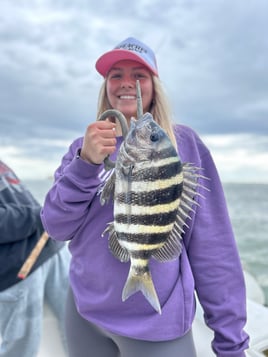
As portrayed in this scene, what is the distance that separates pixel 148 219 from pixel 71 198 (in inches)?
13.5

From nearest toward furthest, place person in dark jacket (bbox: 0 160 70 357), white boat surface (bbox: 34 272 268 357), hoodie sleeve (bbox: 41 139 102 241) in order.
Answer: hoodie sleeve (bbox: 41 139 102 241) → white boat surface (bbox: 34 272 268 357) → person in dark jacket (bbox: 0 160 70 357)

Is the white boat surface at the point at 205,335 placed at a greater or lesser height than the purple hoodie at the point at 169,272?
lesser

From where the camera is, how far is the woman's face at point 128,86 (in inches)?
54.8

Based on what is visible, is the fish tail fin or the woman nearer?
the fish tail fin

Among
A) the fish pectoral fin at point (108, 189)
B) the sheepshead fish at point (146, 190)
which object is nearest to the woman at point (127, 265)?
the fish pectoral fin at point (108, 189)

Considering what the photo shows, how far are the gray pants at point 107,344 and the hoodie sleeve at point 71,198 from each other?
428 mm

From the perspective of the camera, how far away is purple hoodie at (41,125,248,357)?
1.24m

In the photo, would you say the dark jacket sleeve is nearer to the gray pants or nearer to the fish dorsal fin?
the gray pants

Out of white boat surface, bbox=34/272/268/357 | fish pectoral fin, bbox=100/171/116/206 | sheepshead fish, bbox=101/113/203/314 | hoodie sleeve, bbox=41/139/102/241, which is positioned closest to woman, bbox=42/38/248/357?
Answer: hoodie sleeve, bbox=41/139/102/241

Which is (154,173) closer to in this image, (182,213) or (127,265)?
(182,213)

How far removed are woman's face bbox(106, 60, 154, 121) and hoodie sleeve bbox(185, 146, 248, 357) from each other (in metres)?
0.49

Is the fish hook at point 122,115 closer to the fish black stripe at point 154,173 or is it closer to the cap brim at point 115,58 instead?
the fish black stripe at point 154,173

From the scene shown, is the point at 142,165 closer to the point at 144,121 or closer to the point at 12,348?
the point at 144,121

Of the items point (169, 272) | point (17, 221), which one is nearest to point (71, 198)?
point (169, 272)
